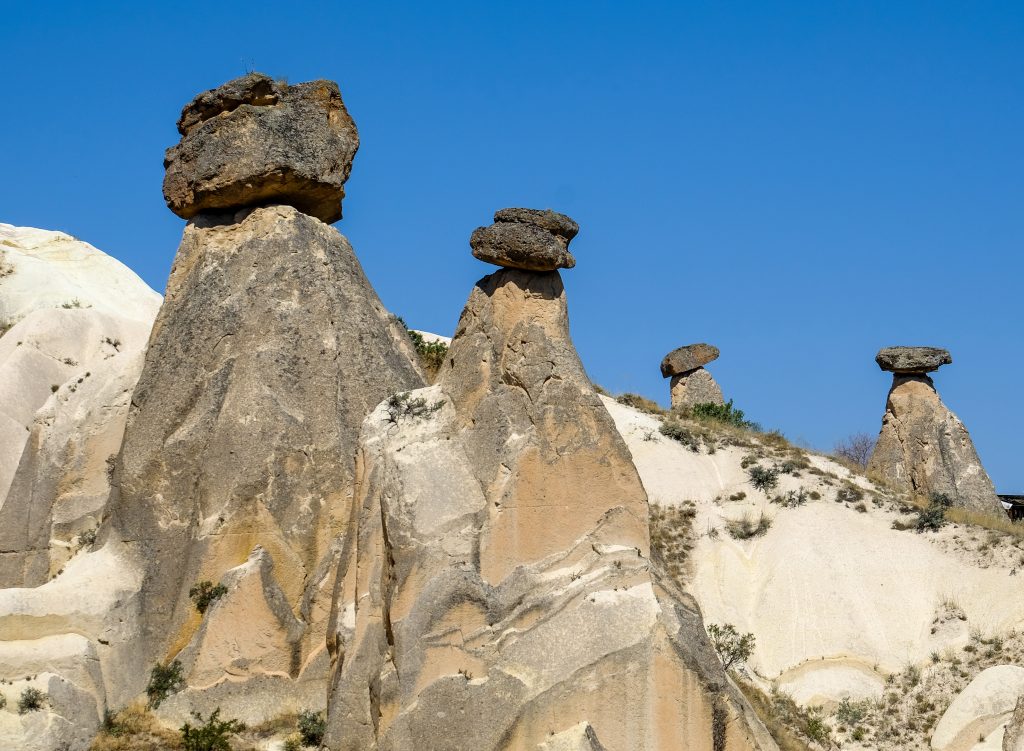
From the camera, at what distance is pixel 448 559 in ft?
38.0

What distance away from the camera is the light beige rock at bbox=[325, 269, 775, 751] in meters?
10.9

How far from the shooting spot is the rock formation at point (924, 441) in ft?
99.0

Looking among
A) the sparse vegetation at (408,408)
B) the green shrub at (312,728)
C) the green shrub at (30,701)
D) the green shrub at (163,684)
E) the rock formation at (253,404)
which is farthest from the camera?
the rock formation at (253,404)

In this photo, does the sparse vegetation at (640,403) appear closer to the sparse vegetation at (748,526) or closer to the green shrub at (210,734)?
the sparse vegetation at (748,526)

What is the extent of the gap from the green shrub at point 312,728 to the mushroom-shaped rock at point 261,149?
17.7ft

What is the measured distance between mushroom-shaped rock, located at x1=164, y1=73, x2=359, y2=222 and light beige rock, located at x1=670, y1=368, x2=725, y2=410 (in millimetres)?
21470

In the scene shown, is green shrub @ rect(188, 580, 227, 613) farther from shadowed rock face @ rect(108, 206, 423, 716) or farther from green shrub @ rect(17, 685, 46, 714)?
green shrub @ rect(17, 685, 46, 714)

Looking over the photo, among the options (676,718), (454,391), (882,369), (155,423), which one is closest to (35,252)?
(882,369)

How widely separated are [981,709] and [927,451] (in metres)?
13.2

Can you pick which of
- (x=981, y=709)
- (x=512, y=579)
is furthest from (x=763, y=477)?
(x=512, y=579)

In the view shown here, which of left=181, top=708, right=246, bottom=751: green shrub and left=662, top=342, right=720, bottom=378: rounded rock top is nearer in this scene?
left=181, top=708, right=246, bottom=751: green shrub

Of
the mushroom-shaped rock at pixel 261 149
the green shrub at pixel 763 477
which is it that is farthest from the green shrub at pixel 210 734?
the green shrub at pixel 763 477

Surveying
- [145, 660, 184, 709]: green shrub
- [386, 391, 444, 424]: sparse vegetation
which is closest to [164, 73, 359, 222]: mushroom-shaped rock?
[386, 391, 444, 424]: sparse vegetation

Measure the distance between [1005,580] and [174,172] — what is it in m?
13.8
